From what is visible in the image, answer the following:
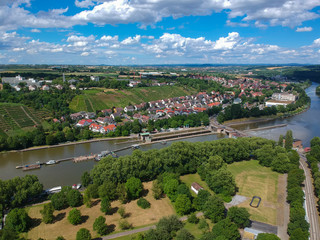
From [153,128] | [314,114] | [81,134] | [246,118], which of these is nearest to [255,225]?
[153,128]

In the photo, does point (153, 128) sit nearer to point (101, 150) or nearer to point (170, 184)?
point (101, 150)

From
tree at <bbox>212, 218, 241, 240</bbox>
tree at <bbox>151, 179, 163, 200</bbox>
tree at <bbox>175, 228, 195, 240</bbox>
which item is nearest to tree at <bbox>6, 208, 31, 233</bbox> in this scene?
tree at <bbox>151, 179, 163, 200</bbox>

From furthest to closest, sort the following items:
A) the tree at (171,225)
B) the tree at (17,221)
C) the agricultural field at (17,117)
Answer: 1. the agricultural field at (17,117)
2. the tree at (17,221)
3. the tree at (171,225)

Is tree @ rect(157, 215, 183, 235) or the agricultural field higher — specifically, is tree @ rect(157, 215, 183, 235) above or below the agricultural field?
below

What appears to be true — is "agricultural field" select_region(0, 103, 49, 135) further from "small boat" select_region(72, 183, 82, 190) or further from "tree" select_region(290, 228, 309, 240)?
"tree" select_region(290, 228, 309, 240)

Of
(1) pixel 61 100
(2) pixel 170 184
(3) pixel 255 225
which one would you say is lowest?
(3) pixel 255 225

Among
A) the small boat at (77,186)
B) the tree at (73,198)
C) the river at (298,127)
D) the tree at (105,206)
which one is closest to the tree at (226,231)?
the tree at (105,206)

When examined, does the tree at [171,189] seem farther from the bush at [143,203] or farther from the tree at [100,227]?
the tree at [100,227]
